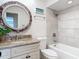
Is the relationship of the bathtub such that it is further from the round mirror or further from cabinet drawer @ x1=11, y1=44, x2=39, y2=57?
the round mirror

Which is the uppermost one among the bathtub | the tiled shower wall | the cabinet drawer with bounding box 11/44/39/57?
the tiled shower wall

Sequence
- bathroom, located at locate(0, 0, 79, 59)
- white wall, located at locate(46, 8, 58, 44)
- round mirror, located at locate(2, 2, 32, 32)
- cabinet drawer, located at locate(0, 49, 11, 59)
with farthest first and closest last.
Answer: white wall, located at locate(46, 8, 58, 44), round mirror, located at locate(2, 2, 32, 32), bathroom, located at locate(0, 0, 79, 59), cabinet drawer, located at locate(0, 49, 11, 59)

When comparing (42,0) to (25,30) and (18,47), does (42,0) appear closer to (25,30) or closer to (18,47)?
(25,30)

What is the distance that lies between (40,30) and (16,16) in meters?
0.98

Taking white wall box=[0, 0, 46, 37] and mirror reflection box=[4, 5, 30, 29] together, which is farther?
white wall box=[0, 0, 46, 37]

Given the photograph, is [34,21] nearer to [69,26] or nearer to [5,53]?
[69,26]

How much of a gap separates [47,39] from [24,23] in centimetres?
114

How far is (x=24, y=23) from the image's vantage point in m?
2.52

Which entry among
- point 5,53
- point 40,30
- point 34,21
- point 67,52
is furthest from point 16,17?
point 67,52

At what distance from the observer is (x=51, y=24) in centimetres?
332

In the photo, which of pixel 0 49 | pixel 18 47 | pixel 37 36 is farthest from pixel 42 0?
pixel 0 49

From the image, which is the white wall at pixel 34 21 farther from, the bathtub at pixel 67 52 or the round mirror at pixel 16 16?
the bathtub at pixel 67 52

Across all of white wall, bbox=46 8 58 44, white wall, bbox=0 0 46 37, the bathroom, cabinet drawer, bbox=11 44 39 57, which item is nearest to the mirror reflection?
the bathroom

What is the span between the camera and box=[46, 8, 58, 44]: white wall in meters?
3.21
